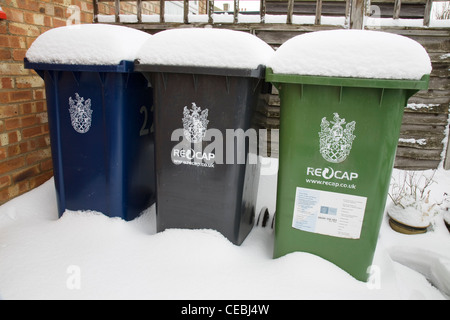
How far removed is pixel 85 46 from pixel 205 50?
2.80 feet

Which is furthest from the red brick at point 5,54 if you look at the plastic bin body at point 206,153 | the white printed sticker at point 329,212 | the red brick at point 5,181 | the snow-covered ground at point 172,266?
the white printed sticker at point 329,212

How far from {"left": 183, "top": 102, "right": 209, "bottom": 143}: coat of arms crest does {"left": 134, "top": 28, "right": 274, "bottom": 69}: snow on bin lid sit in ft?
0.93

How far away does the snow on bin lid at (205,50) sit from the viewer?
182 centimetres

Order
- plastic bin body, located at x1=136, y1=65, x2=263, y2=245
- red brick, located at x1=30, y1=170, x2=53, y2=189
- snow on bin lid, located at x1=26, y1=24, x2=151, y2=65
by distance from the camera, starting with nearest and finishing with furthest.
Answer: plastic bin body, located at x1=136, y1=65, x2=263, y2=245 → snow on bin lid, located at x1=26, y1=24, x2=151, y2=65 → red brick, located at x1=30, y1=170, x2=53, y2=189

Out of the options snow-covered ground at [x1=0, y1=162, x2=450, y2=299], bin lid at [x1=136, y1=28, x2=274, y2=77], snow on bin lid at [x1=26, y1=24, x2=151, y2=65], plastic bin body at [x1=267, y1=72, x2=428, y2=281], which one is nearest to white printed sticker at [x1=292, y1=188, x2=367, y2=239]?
plastic bin body at [x1=267, y1=72, x2=428, y2=281]

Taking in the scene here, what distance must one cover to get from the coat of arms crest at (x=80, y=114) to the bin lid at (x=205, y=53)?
563 mm

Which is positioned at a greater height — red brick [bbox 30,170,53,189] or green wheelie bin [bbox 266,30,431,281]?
green wheelie bin [bbox 266,30,431,281]

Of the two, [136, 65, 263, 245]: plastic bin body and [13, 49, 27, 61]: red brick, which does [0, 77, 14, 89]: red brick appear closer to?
[13, 49, 27, 61]: red brick

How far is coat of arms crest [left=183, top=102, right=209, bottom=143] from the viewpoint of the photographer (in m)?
1.99

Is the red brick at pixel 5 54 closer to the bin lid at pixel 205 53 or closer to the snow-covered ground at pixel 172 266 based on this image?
the snow-covered ground at pixel 172 266

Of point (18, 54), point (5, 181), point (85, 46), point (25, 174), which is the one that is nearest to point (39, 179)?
point (25, 174)

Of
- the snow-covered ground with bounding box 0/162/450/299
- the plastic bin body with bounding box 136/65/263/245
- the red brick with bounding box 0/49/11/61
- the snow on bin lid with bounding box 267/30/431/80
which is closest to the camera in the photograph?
the snow on bin lid with bounding box 267/30/431/80
